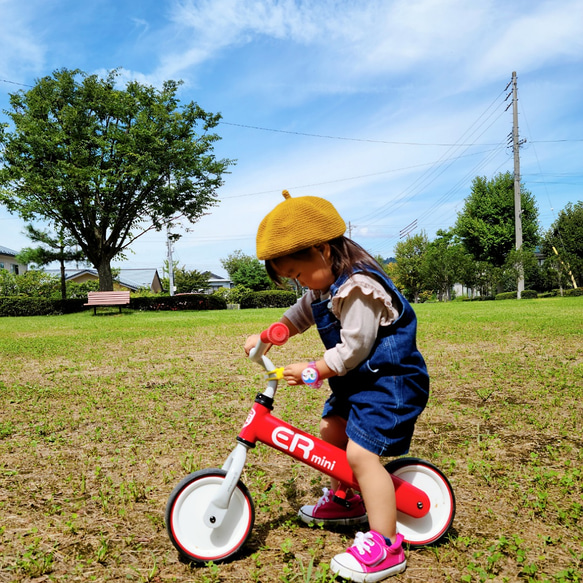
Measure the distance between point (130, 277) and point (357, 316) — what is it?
6390 centimetres

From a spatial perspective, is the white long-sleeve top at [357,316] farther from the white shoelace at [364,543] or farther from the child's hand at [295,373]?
the white shoelace at [364,543]

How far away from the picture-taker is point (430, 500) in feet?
7.16

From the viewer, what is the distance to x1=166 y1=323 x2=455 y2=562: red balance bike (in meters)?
1.94

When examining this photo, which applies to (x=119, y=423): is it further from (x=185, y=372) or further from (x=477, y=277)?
(x=477, y=277)

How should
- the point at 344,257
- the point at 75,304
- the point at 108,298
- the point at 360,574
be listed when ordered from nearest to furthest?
1. the point at 360,574
2. the point at 344,257
3. the point at 108,298
4. the point at 75,304

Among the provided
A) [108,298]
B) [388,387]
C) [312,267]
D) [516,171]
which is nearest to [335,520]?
[388,387]

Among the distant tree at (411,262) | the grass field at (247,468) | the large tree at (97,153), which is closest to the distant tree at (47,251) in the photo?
the large tree at (97,153)

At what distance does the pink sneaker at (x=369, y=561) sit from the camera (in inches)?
73.0

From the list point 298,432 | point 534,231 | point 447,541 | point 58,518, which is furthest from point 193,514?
point 534,231

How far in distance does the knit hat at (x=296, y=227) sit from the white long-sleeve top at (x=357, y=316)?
21cm

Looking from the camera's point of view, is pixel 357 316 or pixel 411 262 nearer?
pixel 357 316

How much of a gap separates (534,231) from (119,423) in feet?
152

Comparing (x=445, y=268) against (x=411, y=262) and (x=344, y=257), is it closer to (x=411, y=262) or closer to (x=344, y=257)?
(x=411, y=262)

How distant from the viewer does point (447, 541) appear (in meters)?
2.20
